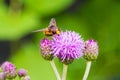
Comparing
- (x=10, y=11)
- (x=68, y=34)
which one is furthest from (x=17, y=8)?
(x=68, y=34)

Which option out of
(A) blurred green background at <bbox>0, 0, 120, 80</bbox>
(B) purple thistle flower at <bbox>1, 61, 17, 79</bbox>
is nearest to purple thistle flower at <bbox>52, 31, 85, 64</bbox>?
(B) purple thistle flower at <bbox>1, 61, 17, 79</bbox>

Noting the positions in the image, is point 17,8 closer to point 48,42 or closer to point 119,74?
point 119,74

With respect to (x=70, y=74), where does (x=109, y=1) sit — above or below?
above

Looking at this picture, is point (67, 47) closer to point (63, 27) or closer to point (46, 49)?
point (46, 49)

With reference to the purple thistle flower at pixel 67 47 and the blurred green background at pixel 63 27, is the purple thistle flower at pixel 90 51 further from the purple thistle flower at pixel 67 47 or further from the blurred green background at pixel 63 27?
the blurred green background at pixel 63 27

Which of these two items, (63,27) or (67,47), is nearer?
(67,47)

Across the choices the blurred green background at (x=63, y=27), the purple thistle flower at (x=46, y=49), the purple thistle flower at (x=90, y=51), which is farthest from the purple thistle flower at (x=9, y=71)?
the blurred green background at (x=63, y=27)

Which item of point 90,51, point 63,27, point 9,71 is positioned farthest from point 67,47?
point 63,27
